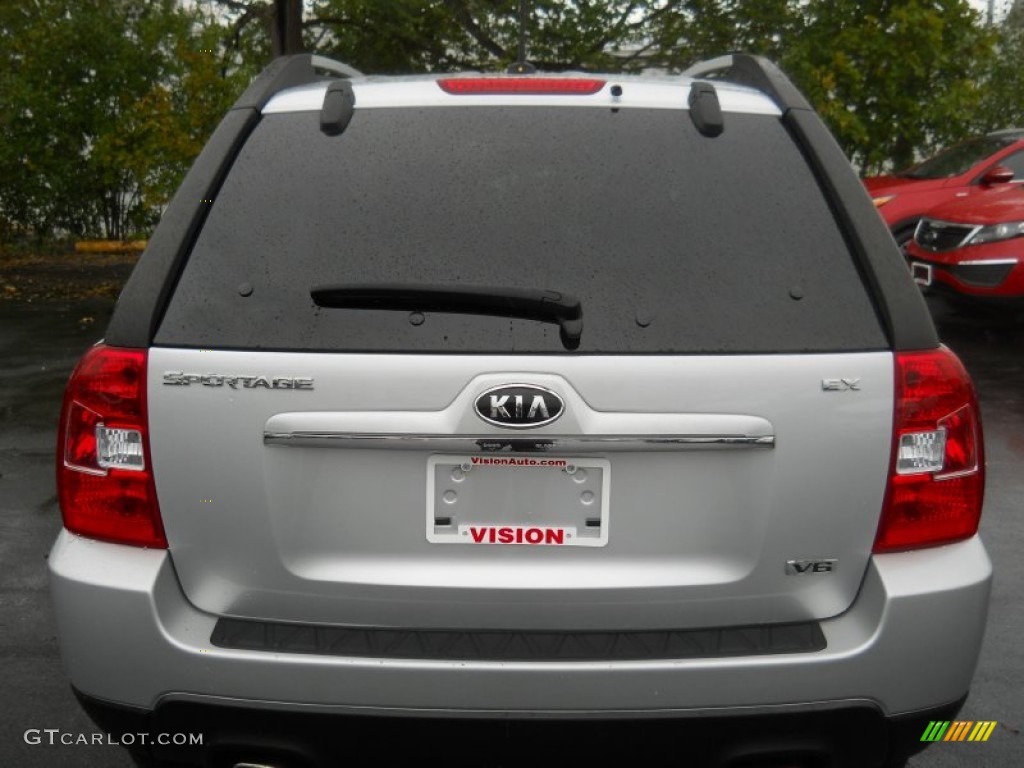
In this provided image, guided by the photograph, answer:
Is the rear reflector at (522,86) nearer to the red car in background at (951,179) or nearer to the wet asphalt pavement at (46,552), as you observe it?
the wet asphalt pavement at (46,552)

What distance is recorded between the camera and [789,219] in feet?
8.75

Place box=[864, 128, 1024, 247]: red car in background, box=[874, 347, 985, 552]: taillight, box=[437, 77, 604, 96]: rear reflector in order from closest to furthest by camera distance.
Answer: box=[874, 347, 985, 552]: taillight, box=[437, 77, 604, 96]: rear reflector, box=[864, 128, 1024, 247]: red car in background

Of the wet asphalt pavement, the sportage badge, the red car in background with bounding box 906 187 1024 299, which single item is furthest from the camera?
the red car in background with bounding box 906 187 1024 299

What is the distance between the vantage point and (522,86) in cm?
296

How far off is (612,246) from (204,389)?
2.83 ft

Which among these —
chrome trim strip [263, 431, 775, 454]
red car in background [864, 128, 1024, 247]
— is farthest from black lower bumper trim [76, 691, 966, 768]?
red car in background [864, 128, 1024, 247]

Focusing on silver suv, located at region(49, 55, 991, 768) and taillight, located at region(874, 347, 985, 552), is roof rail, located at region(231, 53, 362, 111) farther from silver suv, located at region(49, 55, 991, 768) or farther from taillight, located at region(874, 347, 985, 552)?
taillight, located at region(874, 347, 985, 552)

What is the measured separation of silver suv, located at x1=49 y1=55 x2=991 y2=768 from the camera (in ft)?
8.07

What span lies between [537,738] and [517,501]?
0.46 metres

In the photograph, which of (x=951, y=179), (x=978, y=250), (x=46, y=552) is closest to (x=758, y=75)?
(x=46, y=552)

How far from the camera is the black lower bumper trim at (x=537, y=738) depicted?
8.11 ft

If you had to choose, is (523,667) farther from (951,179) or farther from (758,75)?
(951,179)

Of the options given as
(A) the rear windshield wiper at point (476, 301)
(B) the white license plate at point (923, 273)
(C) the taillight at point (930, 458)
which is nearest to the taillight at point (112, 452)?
(A) the rear windshield wiper at point (476, 301)

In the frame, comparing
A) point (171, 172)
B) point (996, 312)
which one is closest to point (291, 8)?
point (171, 172)
